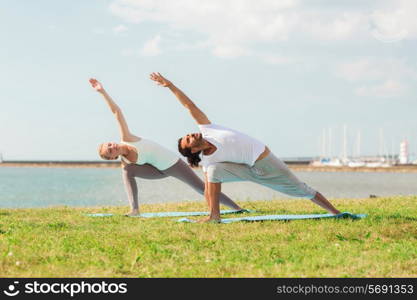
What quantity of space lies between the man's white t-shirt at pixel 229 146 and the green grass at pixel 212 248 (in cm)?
96

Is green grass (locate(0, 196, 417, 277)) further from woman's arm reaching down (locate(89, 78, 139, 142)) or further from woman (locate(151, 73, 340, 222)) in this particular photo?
woman's arm reaching down (locate(89, 78, 139, 142))

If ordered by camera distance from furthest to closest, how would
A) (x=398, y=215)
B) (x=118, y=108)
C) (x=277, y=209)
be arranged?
(x=277, y=209)
(x=118, y=108)
(x=398, y=215)

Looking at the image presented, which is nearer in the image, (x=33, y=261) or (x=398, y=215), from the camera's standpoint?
(x=33, y=261)

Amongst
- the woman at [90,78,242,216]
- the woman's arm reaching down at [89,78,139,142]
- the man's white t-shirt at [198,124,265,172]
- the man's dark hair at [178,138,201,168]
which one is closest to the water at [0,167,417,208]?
the woman at [90,78,242,216]

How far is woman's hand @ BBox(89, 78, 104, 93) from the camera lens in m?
10.1

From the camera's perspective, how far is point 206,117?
27.6 feet

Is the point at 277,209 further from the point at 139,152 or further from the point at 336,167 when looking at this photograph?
the point at 336,167

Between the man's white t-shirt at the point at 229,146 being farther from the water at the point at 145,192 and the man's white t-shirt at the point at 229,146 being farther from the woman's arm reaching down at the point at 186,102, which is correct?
the water at the point at 145,192

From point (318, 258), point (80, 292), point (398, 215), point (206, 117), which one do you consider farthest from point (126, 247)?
point (398, 215)

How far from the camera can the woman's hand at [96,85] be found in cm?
1010

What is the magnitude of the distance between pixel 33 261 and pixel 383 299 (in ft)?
11.1

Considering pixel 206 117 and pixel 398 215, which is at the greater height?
pixel 206 117

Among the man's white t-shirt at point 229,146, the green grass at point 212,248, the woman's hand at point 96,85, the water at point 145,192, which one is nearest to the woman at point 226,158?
the man's white t-shirt at point 229,146

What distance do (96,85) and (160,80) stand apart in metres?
2.06
